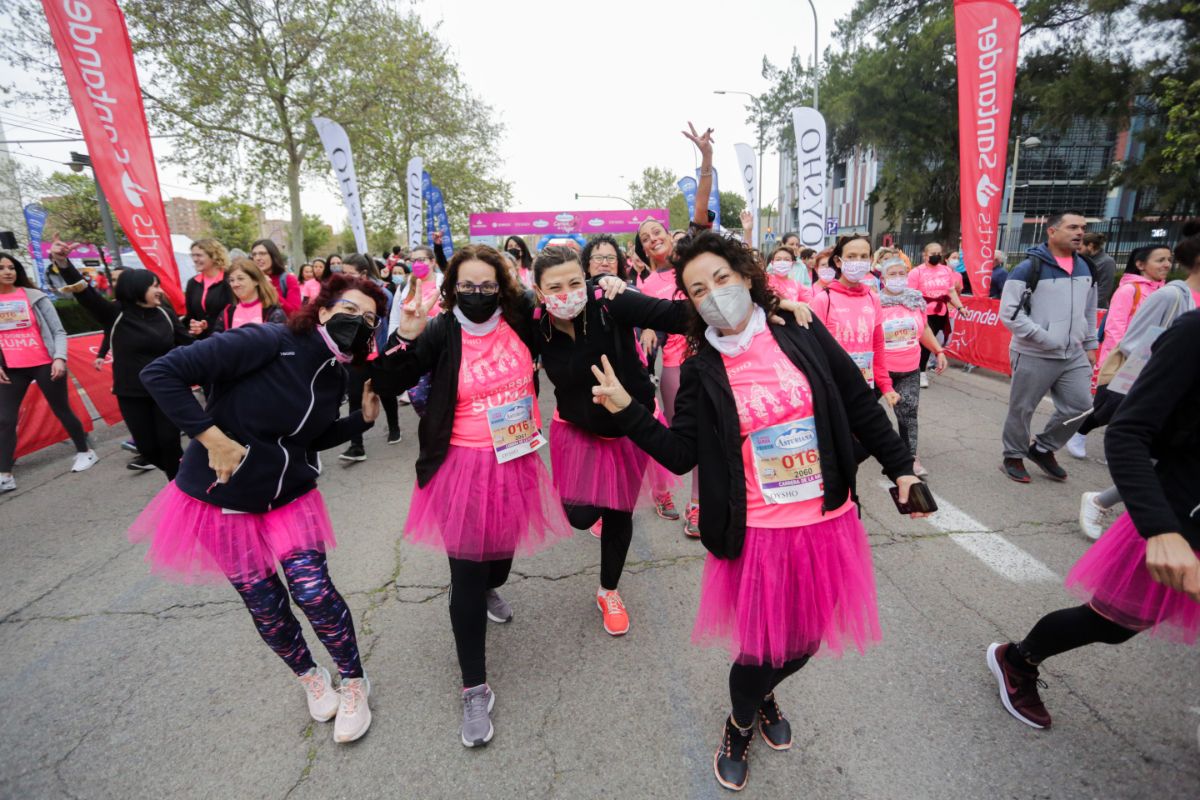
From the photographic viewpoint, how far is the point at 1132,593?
191 cm

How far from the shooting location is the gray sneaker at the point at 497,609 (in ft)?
10.1

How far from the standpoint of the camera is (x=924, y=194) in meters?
24.9

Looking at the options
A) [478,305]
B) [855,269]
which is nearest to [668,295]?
[855,269]

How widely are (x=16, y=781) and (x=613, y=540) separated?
2577 millimetres

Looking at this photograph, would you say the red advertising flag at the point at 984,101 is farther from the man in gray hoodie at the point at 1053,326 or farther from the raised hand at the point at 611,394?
the raised hand at the point at 611,394

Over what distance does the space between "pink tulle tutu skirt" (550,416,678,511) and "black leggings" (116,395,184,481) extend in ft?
12.2

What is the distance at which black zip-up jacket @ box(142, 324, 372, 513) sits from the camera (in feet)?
6.38

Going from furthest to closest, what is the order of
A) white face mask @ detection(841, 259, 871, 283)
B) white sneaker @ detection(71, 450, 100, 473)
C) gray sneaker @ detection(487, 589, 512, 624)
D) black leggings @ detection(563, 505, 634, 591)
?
1. white sneaker @ detection(71, 450, 100, 473)
2. white face mask @ detection(841, 259, 871, 283)
3. gray sneaker @ detection(487, 589, 512, 624)
4. black leggings @ detection(563, 505, 634, 591)

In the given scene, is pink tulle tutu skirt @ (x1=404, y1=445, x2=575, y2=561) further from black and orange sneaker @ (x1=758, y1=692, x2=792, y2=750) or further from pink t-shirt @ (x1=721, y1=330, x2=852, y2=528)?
black and orange sneaker @ (x1=758, y1=692, x2=792, y2=750)

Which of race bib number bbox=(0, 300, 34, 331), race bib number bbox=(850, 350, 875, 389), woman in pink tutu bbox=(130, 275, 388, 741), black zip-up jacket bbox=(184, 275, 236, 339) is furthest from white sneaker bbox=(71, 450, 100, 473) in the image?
race bib number bbox=(850, 350, 875, 389)

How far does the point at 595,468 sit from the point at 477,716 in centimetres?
117

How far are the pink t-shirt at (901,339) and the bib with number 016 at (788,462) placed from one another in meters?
3.09

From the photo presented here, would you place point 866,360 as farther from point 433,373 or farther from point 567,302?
point 433,373

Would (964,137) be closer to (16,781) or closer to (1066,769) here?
(1066,769)
